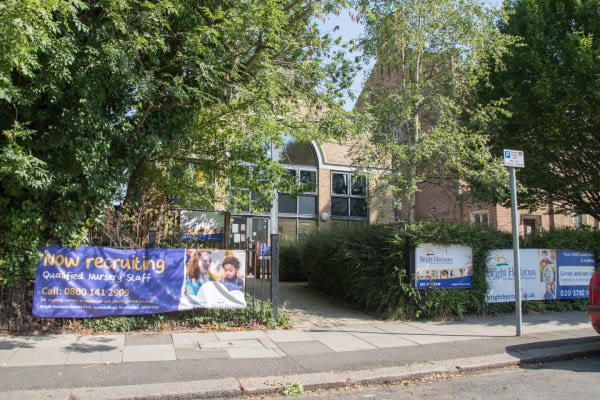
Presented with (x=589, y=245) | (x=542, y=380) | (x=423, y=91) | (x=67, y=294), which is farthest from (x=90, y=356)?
(x=589, y=245)

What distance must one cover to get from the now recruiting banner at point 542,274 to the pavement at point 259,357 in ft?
4.14

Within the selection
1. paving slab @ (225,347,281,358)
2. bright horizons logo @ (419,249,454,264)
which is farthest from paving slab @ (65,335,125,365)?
bright horizons logo @ (419,249,454,264)

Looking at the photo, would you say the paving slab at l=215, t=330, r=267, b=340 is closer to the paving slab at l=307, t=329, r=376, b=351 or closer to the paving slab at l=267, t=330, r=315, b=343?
the paving slab at l=267, t=330, r=315, b=343

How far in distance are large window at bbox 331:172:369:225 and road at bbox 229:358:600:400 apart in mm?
13541

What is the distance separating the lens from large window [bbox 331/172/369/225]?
19.4 meters

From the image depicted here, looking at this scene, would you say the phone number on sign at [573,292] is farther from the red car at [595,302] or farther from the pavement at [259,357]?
the red car at [595,302]

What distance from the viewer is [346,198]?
64.3ft

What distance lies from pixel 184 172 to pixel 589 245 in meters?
10.2

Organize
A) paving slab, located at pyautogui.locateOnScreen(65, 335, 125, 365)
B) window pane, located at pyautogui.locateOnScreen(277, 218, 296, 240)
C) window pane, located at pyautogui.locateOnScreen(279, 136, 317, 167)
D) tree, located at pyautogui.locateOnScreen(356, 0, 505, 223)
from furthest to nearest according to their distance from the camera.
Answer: window pane, located at pyautogui.locateOnScreen(279, 136, 317, 167), window pane, located at pyautogui.locateOnScreen(277, 218, 296, 240), tree, located at pyautogui.locateOnScreen(356, 0, 505, 223), paving slab, located at pyautogui.locateOnScreen(65, 335, 125, 365)

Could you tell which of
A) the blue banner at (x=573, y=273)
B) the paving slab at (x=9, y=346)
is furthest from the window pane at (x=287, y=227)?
the paving slab at (x=9, y=346)

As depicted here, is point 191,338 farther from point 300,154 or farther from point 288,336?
point 300,154

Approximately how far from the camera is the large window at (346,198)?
19391 millimetres

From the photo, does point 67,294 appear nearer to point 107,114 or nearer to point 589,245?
point 107,114

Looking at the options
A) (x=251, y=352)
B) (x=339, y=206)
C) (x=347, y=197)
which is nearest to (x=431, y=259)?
(x=251, y=352)
